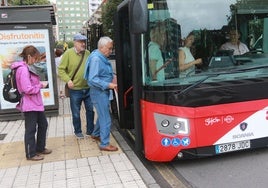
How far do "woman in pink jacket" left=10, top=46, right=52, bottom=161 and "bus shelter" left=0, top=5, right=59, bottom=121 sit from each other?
125 inches

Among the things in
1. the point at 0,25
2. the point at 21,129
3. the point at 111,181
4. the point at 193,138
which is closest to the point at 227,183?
the point at 193,138

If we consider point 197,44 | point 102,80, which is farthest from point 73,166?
point 197,44

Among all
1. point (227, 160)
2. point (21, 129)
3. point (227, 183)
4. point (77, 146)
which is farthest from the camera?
point (21, 129)

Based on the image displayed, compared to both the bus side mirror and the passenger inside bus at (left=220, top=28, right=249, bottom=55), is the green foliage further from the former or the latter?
the passenger inside bus at (left=220, top=28, right=249, bottom=55)

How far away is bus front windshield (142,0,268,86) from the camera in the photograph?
16.1 ft

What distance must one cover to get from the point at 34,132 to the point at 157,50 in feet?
7.20

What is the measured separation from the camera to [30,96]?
18.1ft

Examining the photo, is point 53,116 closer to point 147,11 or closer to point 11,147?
point 11,147

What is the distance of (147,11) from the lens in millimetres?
4852

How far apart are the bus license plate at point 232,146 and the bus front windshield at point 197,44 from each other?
2.85 feet

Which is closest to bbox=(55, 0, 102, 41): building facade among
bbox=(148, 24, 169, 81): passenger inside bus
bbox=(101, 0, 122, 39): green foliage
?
bbox=(101, 0, 122, 39): green foliage

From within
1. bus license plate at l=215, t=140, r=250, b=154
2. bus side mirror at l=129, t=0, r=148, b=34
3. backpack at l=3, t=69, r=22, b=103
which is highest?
bus side mirror at l=129, t=0, r=148, b=34

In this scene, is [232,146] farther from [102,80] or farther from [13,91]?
[13,91]

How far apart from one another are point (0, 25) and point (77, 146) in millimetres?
3721
